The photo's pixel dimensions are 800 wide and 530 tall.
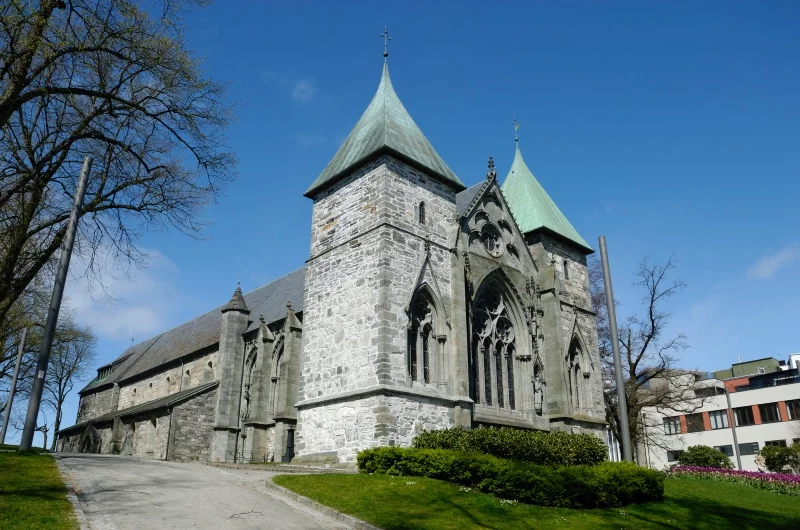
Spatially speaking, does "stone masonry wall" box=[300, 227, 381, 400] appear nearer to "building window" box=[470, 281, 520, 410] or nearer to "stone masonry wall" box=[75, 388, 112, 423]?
"building window" box=[470, 281, 520, 410]

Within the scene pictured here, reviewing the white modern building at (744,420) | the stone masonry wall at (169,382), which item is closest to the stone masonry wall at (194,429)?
the stone masonry wall at (169,382)

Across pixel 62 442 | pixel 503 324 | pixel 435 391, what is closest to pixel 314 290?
pixel 435 391

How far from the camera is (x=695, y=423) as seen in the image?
192 ft

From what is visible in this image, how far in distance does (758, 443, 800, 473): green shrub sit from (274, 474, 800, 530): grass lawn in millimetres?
29148

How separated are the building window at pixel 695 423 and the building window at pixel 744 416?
2.90 metres

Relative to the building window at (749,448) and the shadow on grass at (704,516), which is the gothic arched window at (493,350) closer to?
the shadow on grass at (704,516)

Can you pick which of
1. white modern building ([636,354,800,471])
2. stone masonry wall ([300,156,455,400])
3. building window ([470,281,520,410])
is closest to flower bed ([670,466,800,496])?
building window ([470,281,520,410])

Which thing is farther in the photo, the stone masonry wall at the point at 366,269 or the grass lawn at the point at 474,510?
the stone masonry wall at the point at 366,269

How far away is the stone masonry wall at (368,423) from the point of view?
20.2 meters

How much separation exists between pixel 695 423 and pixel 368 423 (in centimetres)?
4801

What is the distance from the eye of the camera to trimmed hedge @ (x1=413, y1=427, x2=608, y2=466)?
18.6m

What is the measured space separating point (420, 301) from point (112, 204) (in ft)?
34.4

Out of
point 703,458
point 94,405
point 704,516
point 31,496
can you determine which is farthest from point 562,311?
point 94,405

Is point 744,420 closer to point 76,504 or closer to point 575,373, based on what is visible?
point 575,373
